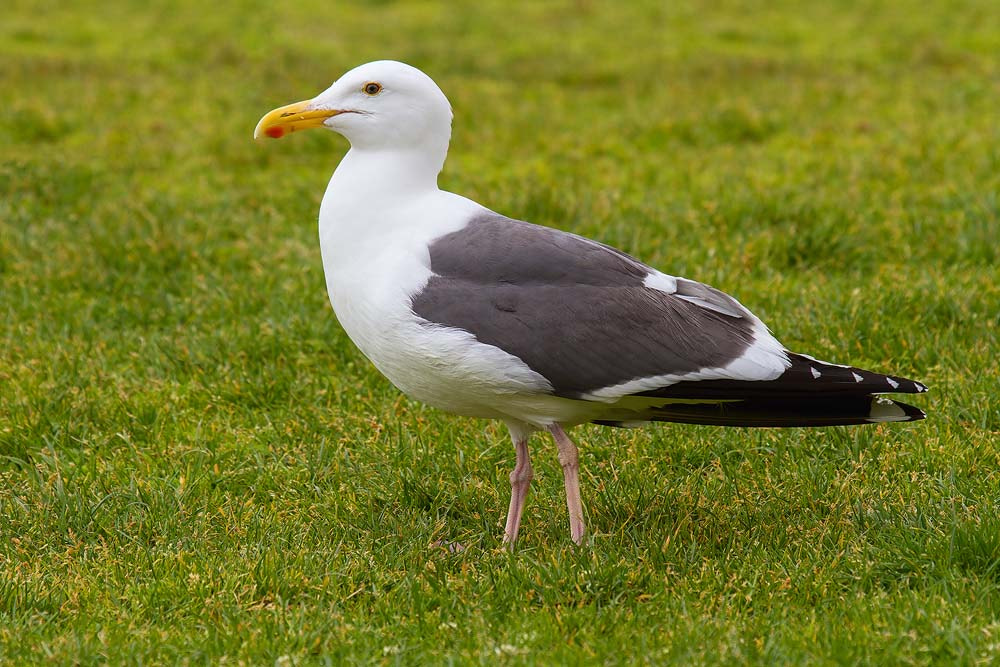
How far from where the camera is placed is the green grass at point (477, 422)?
4.00 meters

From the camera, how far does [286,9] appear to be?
17297 millimetres

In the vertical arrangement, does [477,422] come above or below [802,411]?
below

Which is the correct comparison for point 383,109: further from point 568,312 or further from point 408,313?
point 568,312

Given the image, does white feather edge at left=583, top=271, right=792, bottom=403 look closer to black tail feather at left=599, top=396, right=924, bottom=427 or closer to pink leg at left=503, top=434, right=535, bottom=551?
black tail feather at left=599, top=396, right=924, bottom=427

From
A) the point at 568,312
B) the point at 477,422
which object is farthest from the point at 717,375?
the point at 477,422

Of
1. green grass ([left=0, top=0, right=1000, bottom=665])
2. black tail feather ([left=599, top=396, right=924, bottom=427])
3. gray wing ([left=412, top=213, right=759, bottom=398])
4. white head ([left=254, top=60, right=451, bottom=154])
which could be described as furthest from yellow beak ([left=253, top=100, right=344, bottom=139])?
black tail feather ([left=599, top=396, right=924, bottom=427])

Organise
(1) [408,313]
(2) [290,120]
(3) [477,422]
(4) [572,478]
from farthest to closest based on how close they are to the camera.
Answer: (3) [477,422]
(2) [290,120]
(4) [572,478]
(1) [408,313]

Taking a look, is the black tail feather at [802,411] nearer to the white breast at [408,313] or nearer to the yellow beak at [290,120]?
the white breast at [408,313]

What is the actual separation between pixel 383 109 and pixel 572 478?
147 centimetres

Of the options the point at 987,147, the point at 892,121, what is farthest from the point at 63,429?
the point at 892,121

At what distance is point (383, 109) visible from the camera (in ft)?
15.3

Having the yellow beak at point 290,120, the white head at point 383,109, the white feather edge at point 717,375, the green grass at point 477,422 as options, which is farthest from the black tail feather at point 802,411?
the yellow beak at point 290,120

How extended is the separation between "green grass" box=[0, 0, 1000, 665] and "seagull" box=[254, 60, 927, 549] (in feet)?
1.52

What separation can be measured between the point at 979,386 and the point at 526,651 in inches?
111
